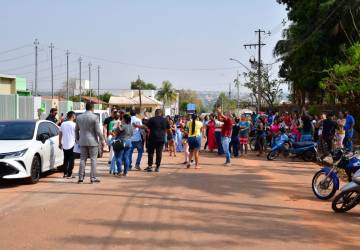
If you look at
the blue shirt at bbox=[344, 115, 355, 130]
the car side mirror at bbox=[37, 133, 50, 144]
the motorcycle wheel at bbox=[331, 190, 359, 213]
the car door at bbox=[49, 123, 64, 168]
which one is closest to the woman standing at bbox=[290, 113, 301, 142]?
the blue shirt at bbox=[344, 115, 355, 130]

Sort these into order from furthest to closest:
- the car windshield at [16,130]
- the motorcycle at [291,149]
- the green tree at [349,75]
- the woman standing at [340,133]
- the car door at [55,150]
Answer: the green tree at [349,75] < the motorcycle at [291,149] < the woman standing at [340,133] < the car door at [55,150] < the car windshield at [16,130]

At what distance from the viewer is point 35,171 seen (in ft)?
39.8

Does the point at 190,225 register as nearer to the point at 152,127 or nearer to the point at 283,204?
the point at 283,204

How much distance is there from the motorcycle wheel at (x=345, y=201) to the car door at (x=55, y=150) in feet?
23.8

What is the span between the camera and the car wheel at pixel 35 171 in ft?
39.1

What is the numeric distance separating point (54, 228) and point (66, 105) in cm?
3986

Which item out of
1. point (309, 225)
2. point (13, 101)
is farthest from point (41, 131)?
point (13, 101)

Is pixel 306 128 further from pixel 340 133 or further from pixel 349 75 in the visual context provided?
pixel 349 75

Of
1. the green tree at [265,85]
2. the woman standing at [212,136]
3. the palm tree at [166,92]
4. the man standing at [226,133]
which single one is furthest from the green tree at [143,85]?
the man standing at [226,133]

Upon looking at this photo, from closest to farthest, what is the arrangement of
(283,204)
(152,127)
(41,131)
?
(283,204) → (41,131) → (152,127)

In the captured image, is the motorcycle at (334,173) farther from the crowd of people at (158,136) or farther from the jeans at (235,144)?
the jeans at (235,144)

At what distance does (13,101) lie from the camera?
3288 centimetres

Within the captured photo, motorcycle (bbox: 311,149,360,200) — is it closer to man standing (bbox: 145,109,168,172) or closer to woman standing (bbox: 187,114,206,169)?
man standing (bbox: 145,109,168,172)

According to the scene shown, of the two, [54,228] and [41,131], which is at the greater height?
[41,131]
